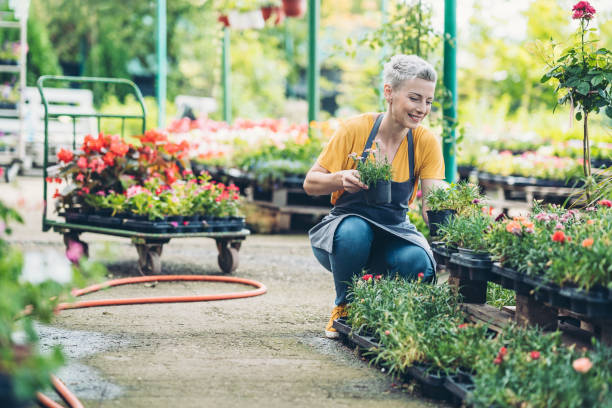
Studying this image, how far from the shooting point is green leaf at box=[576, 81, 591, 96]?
3984 millimetres

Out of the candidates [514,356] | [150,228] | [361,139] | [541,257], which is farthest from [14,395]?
[150,228]

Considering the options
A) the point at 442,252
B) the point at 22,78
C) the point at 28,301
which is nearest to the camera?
the point at 28,301

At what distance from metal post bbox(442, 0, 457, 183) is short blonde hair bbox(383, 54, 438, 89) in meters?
1.88

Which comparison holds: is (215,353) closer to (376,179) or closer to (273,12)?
(376,179)

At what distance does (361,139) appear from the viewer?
4109 mm

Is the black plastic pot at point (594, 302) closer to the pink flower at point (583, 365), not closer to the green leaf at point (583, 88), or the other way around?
the pink flower at point (583, 365)

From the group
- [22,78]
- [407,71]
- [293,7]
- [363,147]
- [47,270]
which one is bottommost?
[47,270]

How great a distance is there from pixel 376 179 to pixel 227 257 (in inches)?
90.5

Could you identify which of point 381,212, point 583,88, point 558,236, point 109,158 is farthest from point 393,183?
point 109,158

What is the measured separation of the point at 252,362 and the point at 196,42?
66.6 feet

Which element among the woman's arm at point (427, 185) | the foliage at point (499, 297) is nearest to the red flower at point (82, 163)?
the woman's arm at point (427, 185)

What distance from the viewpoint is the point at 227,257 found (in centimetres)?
588

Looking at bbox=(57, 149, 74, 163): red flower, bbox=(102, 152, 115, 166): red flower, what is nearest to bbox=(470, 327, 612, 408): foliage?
bbox=(102, 152, 115, 166): red flower

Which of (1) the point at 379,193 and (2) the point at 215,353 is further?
(1) the point at 379,193
